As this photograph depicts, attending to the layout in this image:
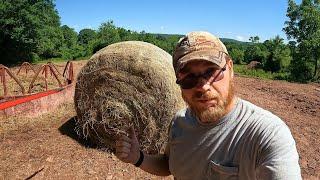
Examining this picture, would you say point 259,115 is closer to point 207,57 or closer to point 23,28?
point 207,57

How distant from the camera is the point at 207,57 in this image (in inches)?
69.3

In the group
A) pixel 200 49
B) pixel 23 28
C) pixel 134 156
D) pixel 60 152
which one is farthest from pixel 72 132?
pixel 23 28

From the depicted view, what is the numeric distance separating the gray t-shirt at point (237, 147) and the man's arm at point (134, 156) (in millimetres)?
301

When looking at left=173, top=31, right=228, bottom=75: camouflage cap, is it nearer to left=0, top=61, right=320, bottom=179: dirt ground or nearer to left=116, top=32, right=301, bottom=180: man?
left=116, top=32, right=301, bottom=180: man

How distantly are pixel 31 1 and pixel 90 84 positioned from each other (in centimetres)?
2182

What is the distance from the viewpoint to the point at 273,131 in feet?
5.28

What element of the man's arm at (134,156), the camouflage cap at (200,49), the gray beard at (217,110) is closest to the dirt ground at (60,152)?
the man's arm at (134,156)

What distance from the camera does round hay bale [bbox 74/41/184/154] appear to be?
6.53 metres

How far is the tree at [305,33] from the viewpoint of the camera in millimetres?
24172

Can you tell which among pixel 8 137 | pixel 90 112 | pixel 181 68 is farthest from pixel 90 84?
pixel 181 68

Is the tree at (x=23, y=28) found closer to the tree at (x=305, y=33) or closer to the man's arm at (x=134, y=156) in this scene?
the tree at (x=305, y=33)

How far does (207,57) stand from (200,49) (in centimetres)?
5

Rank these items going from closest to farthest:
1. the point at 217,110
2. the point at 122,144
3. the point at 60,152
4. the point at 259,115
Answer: the point at 259,115, the point at 217,110, the point at 122,144, the point at 60,152

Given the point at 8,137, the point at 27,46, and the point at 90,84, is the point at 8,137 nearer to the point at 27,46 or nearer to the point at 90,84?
the point at 90,84
